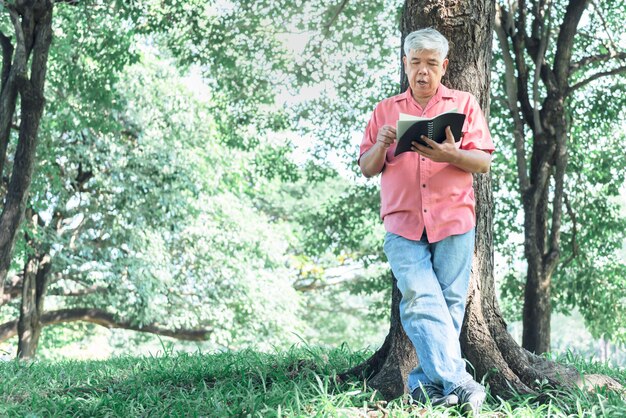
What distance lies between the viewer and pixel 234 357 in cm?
604

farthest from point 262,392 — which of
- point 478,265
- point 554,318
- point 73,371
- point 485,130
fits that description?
point 554,318

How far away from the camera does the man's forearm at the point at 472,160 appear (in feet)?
12.9

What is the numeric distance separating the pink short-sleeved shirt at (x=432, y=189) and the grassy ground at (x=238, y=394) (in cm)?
86

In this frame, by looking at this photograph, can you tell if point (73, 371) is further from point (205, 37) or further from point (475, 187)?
point (205, 37)

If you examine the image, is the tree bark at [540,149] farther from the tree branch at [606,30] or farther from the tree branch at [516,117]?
the tree branch at [606,30]

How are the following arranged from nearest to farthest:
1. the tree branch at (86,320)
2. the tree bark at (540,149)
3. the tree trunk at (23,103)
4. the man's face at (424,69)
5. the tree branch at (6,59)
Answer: the man's face at (424,69) → the tree trunk at (23,103) → the tree branch at (6,59) → the tree bark at (540,149) → the tree branch at (86,320)

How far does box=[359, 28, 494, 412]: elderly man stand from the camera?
391 centimetres

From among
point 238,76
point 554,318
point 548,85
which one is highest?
point 238,76

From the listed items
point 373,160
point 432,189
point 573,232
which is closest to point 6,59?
point 373,160

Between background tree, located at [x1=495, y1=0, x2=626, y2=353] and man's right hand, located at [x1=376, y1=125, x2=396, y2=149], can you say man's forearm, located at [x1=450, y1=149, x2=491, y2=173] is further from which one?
background tree, located at [x1=495, y1=0, x2=626, y2=353]

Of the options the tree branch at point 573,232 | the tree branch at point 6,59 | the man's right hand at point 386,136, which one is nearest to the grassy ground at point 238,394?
the man's right hand at point 386,136

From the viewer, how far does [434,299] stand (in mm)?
3943

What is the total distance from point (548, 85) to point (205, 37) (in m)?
5.09

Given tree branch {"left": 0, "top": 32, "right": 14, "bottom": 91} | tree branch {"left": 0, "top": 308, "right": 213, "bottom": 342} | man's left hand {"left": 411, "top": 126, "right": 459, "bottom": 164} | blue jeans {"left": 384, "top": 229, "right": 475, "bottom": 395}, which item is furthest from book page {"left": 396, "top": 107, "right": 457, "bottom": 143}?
tree branch {"left": 0, "top": 308, "right": 213, "bottom": 342}
